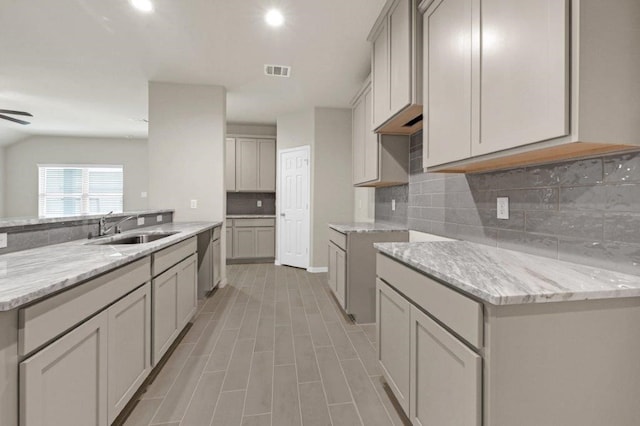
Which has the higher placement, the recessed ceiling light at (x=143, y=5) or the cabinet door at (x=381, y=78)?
the recessed ceiling light at (x=143, y=5)

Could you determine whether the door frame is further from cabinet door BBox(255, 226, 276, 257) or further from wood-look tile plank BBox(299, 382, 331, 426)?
→ wood-look tile plank BBox(299, 382, 331, 426)

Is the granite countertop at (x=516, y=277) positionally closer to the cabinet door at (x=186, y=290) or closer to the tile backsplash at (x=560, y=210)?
the tile backsplash at (x=560, y=210)

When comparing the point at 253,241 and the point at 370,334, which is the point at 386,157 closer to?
the point at 370,334

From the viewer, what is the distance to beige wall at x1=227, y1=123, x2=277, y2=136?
589cm

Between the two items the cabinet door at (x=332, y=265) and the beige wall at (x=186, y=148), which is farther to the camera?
the beige wall at (x=186, y=148)

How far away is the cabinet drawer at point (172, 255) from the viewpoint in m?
1.94

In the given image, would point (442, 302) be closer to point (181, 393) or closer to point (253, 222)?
point (181, 393)

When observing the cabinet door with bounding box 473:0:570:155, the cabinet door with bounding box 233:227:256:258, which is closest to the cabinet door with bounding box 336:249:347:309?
the cabinet door with bounding box 473:0:570:155

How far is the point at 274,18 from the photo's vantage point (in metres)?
2.53

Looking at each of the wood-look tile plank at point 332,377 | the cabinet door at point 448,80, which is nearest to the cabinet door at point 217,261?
the wood-look tile plank at point 332,377

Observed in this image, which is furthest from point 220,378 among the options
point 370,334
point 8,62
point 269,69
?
point 8,62

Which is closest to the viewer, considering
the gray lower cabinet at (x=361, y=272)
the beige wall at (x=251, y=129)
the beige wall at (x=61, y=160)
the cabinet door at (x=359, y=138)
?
the gray lower cabinet at (x=361, y=272)

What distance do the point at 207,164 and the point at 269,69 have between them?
1.49 metres

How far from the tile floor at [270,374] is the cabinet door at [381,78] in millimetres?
1951
